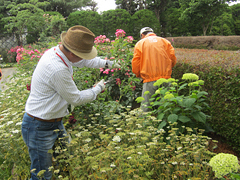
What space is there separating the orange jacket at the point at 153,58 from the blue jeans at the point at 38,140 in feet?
6.72

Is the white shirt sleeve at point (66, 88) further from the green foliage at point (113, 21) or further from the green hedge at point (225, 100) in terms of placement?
the green foliage at point (113, 21)

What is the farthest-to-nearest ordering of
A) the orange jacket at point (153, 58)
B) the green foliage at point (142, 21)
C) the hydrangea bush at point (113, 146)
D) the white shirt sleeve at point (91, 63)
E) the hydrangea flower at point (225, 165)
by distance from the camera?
the green foliage at point (142, 21) < the orange jacket at point (153, 58) < the white shirt sleeve at point (91, 63) < the hydrangea bush at point (113, 146) < the hydrangea flower at point (225, 165)

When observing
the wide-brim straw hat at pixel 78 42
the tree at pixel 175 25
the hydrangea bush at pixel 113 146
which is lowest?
the hydrangea bush at pixel 113 146

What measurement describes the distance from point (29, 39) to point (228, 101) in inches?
827

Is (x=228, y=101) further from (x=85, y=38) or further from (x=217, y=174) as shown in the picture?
(x=85, y=38)

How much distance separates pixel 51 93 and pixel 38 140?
58 centimetres

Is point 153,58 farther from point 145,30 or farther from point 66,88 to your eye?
point 66,88

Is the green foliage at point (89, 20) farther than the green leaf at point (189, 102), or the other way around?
the green foliage at point (89, 20)

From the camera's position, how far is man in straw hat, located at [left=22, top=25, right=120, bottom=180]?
6.41ft

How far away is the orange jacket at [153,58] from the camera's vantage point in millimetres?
3443

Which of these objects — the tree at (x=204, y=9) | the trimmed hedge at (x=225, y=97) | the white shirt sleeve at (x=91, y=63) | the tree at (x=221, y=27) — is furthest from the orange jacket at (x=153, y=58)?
the tree at (x=221, y=27)

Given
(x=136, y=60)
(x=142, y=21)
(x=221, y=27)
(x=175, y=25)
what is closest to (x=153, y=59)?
(x=136, y=60)

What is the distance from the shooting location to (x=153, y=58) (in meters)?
3.45

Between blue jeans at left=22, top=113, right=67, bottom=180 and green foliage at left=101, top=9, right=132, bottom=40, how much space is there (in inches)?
702
